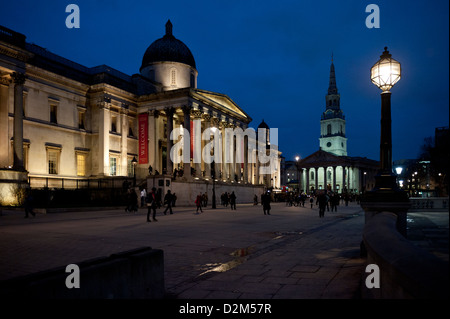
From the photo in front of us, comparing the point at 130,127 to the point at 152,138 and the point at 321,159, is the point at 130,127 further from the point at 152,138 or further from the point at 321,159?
the point at 321,159

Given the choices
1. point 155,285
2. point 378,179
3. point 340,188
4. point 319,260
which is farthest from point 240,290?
point 340,188

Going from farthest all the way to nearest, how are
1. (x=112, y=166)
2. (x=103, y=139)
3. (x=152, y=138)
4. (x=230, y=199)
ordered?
1. (x=152, y=138)
2. (x=112, y=166)
3. (x=103, y=139)
4. (x=230, y=199)

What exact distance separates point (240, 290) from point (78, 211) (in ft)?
76.1

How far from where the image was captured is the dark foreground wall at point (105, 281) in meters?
2.88

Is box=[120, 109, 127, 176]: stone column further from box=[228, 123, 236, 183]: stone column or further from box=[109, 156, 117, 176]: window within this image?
box=[228, 123, 236, 183]: stone column

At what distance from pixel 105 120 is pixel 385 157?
117 feet

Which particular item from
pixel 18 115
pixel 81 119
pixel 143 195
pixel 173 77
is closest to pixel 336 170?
pixel 173 77

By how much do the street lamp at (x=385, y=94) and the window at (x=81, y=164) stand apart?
3738 cm

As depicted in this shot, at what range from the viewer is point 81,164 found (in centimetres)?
4000

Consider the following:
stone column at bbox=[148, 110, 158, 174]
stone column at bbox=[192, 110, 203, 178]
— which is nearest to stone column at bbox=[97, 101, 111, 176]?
stone column at bbox=[148, 110, 158, 174]

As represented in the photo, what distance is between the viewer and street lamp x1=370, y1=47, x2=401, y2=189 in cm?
795

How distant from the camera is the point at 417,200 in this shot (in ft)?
73.8

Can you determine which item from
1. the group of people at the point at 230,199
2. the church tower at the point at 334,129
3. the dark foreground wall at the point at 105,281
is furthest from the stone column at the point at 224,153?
the church tower at the point at 334,129
